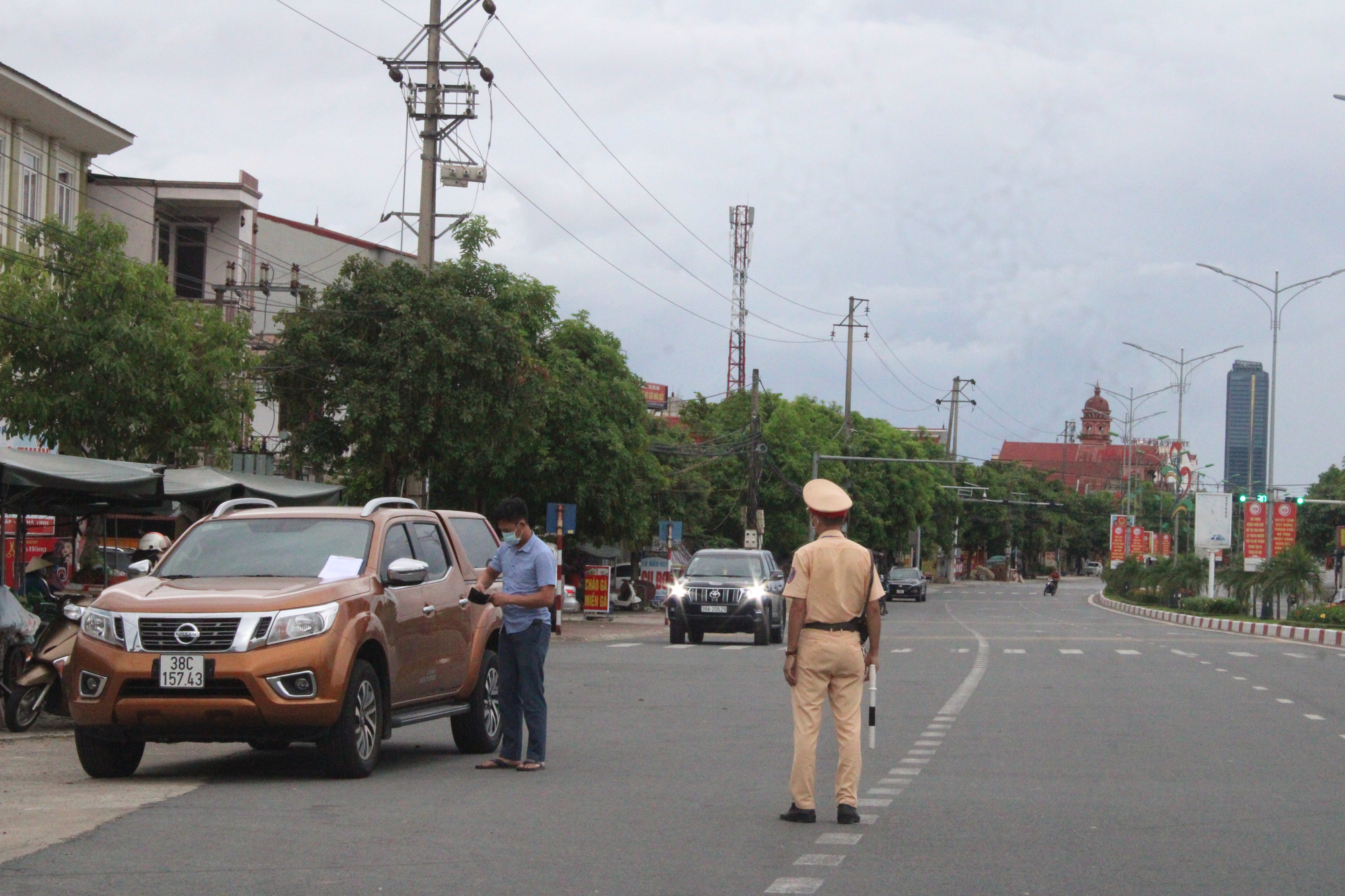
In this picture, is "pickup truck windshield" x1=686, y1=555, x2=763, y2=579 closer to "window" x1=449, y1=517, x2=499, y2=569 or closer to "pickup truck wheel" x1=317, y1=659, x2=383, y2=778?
"window" x1=449, y1=517, x2=499, y2=569

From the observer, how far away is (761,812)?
8.94 m

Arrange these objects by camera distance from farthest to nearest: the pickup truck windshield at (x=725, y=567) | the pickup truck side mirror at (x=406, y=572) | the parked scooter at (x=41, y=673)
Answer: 1. the pickup truck windshield at (x=725, y=567)
2. the parked scooter at (x=41, y=673)
3. the pickup truck side mirror at (x=406, y=572)

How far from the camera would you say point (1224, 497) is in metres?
55.6

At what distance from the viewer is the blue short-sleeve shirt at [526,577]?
1072 cm

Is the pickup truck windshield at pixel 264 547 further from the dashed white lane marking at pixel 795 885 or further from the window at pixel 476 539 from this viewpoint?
the dashed white lane marking at pixel 795 885

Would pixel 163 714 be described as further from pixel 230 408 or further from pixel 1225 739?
pixel 230 408

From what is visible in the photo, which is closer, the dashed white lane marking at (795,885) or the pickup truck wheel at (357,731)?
the dashed white lane marking at (795,885)

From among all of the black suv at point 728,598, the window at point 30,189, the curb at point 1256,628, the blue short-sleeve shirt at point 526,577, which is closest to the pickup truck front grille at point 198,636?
the blue short-sleeve shirt at point 526,577

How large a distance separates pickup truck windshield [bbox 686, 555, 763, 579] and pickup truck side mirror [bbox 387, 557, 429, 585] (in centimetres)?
1890

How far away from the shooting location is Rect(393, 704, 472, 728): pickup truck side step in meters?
10.7

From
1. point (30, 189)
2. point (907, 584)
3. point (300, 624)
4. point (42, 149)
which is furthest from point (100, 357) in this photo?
point (907, 584)

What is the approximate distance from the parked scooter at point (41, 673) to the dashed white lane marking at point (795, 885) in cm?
790

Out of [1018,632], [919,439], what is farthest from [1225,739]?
[919,439]

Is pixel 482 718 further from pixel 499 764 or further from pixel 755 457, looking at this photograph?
pixel 755 457
